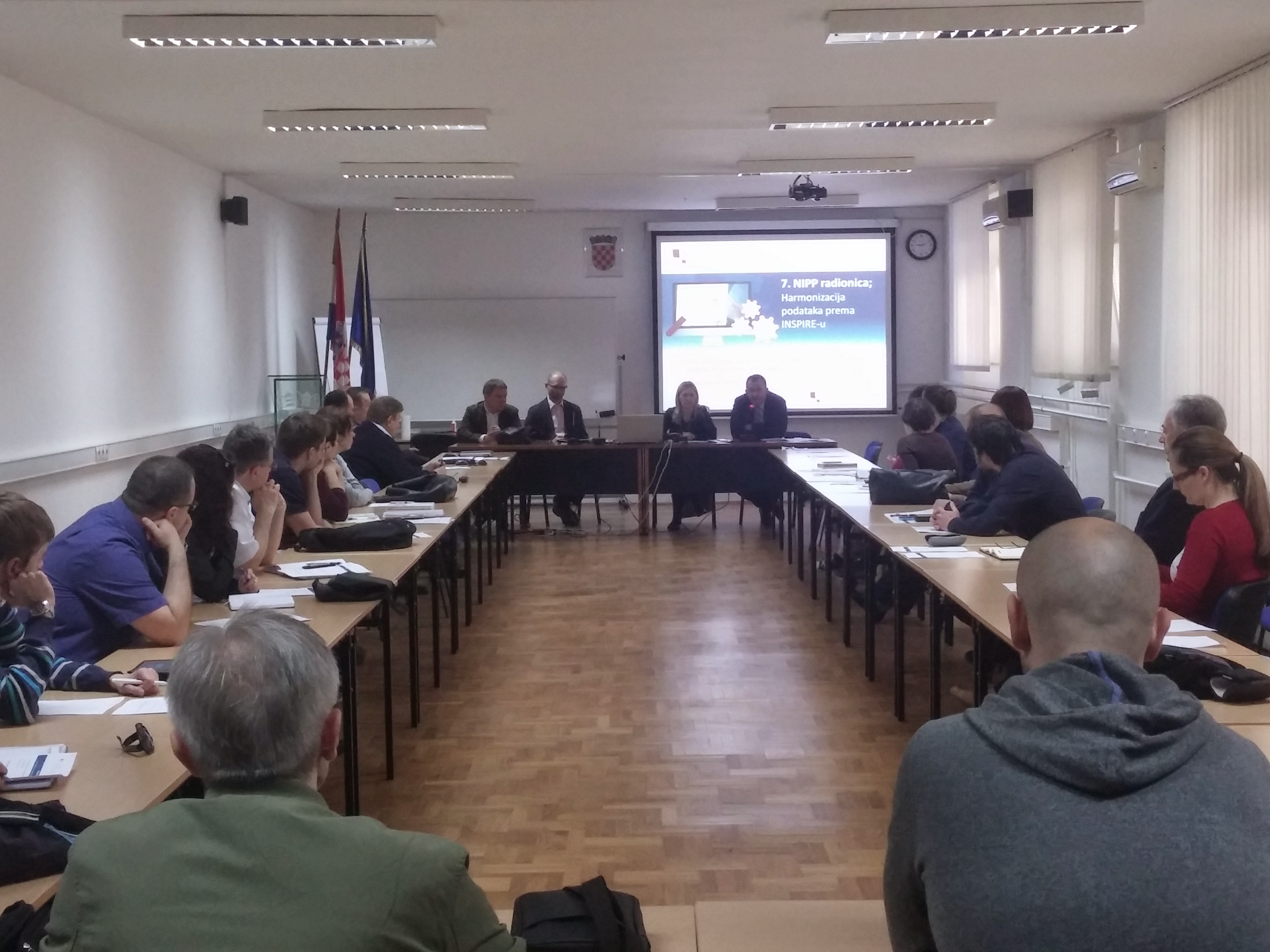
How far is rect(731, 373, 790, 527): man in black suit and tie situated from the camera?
10117 millimetres

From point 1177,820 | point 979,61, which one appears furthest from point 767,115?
point 1177,820

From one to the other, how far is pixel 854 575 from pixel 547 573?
243cm

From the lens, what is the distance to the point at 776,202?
1098cm

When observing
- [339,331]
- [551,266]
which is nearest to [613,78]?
[339,331]

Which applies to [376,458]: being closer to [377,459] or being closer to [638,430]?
[377,459]

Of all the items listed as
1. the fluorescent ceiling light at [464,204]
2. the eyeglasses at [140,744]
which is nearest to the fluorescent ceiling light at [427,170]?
the fluorescent ceiling light at [464,204]

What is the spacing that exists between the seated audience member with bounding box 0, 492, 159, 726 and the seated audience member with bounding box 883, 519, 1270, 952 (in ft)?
6.56

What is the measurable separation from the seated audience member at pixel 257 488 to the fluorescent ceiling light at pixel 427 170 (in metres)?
4.41

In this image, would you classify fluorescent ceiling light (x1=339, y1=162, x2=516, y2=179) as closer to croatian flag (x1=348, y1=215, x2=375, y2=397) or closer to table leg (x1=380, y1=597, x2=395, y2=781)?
croatian flag (x1=348, y1=215, x2=375, y2=397)

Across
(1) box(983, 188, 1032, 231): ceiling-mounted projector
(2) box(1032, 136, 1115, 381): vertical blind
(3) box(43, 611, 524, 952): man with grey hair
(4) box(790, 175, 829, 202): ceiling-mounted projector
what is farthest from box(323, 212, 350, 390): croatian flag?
(3) box(43, 611, 524, 952): man with grey hair

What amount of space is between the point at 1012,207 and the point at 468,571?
538 centimetres

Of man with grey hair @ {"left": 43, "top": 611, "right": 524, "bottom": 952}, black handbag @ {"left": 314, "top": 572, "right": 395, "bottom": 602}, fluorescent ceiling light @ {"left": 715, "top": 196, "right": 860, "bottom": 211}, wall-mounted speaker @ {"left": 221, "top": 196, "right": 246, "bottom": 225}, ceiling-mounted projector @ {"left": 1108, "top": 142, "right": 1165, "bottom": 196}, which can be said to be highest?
fluorescent ceiling light @ {"left": 715, "top": 196, "right": 860, "bottom": 211}

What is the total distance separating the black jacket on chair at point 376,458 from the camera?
725 cm

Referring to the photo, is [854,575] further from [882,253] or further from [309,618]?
[882,253]
